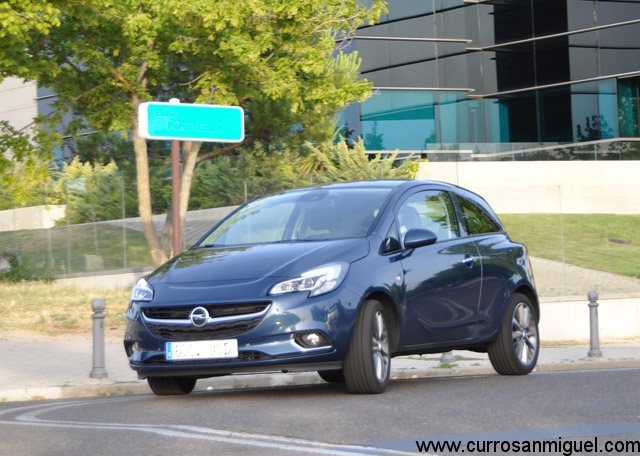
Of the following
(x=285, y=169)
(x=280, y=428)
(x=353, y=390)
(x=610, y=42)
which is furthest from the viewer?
(x=610, y=42)

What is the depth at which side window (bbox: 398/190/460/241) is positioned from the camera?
11.0 metres

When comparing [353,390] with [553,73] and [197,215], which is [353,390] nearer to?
[197,215]

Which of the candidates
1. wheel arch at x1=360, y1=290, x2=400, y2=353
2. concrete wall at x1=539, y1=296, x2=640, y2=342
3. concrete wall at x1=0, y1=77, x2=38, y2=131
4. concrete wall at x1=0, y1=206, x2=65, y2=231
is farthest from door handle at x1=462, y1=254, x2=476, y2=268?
concrete wall at x1=0, y1=77, x2=38, y2=131

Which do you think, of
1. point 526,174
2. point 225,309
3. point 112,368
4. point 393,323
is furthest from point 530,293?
point 526,174

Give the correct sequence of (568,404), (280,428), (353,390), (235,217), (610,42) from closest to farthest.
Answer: (280,428), (568,404), (353,390), (235,217), (610,42)

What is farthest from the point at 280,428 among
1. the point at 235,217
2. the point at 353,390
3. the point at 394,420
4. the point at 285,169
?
the point at 285,169

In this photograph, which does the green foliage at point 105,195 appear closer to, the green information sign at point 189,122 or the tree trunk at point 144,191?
the tree trunk at point 144,191

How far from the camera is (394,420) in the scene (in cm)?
830

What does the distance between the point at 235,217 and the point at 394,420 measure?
370 centimetres

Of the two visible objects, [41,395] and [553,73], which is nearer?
[41,395]

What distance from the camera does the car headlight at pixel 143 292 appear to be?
998 cm

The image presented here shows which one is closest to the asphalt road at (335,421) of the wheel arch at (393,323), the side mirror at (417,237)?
the wheel arch at (393,323)

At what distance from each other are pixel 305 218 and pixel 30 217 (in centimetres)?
1847

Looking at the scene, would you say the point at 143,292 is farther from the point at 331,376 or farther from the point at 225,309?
the point at 331,376
